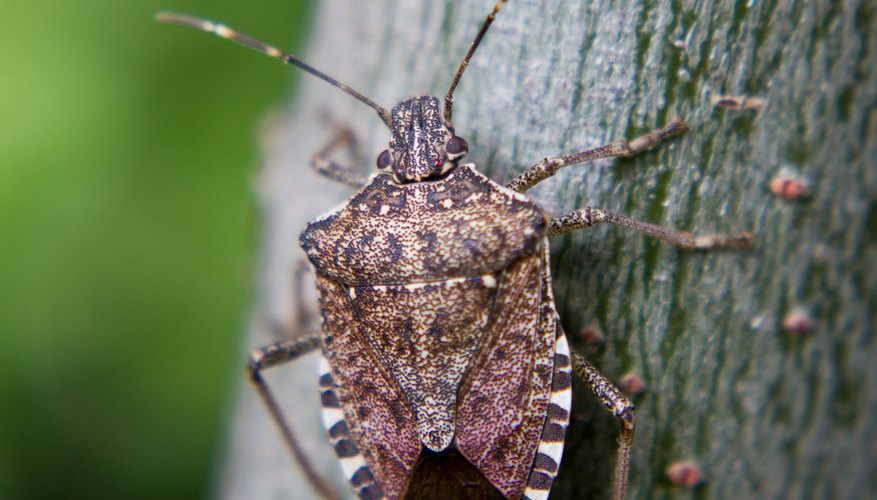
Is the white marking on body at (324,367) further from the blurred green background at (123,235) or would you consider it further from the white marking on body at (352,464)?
the blurred green background at (123,235)

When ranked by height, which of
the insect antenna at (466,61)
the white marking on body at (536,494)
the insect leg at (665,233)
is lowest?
the white marking on body at (536,494)

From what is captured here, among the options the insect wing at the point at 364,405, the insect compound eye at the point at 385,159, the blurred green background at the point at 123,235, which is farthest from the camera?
the blurred green background at the point at 123,235

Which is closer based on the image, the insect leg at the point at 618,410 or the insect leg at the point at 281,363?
the insect leg at the point at 618,410

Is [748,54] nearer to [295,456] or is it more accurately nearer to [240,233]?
[295,456]

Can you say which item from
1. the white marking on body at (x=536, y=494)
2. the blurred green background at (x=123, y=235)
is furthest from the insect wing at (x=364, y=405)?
the blurred green background at (x=123, y=235)

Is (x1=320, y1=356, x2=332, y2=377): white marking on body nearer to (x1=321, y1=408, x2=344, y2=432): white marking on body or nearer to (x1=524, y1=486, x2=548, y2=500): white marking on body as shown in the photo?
(x1=321, y1=408, x2=344, y2=432): white marking on body

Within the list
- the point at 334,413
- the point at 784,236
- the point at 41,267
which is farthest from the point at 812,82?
the point at 41,267

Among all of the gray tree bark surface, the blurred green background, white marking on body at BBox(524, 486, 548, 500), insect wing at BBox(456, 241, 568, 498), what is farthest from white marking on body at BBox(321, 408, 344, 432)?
the blurred green background
